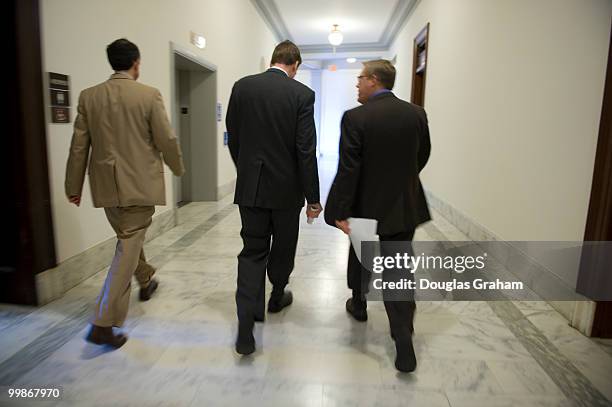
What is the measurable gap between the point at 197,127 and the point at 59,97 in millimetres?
3264

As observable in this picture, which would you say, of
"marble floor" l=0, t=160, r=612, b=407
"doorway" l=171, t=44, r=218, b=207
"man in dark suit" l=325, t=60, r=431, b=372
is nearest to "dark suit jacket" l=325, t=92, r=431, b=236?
"man in dark suit" l=325, t=60, r=431, b=372

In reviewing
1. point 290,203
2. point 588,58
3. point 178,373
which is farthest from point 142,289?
point 588,58

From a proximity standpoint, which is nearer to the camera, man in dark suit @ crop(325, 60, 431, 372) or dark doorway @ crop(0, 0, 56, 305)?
man in dark suit @ crop(325, 60, 431, 372)

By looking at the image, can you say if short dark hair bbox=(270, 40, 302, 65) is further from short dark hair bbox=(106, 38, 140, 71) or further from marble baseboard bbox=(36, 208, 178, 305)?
marble baseboard bbox=(36, 208, 178, 305)

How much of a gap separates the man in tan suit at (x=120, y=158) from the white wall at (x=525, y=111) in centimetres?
240

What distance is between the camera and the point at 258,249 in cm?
218

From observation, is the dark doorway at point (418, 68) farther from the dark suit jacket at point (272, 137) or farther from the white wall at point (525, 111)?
the dark suit jacket at point (272, 137)

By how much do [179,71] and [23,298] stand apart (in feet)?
13.2

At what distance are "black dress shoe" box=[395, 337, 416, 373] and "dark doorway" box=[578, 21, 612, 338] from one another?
118 centimetres

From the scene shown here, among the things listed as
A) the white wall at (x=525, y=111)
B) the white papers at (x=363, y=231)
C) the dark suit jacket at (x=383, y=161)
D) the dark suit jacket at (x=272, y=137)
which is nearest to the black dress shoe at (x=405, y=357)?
the dark suit jacket at (x=383, y=161)

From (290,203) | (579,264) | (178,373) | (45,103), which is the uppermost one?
(45,103)

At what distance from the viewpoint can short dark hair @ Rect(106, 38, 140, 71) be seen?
2.10 meters

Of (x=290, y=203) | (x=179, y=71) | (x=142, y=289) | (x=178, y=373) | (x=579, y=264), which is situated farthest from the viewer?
(x=179, y=71)

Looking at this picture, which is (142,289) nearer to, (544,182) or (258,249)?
(258,249)
